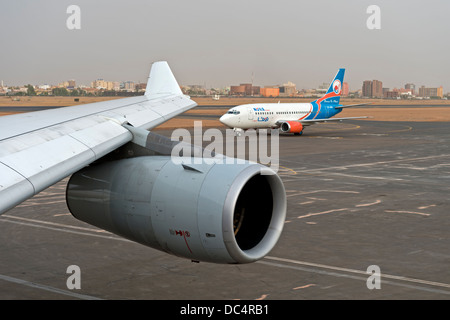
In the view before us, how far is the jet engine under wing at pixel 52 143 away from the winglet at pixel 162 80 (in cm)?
451

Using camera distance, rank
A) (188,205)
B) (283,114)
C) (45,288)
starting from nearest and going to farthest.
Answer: (188,205), (45,288), (283,114)

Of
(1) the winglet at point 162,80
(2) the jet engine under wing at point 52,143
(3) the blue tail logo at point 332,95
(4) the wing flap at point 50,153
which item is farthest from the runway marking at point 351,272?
(3) the blue tail logo at point 332,95

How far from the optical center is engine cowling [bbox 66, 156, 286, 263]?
709 centimetres

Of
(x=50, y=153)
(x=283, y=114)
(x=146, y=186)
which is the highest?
(x=50, y=153)

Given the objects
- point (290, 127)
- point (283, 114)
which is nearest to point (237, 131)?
point (283, 114)

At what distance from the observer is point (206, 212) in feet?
23.2

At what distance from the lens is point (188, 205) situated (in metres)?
7.26

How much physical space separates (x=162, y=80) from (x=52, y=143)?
9.77 meters

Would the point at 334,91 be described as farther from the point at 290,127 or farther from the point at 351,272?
the point at 351,272

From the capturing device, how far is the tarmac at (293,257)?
12.2 meters

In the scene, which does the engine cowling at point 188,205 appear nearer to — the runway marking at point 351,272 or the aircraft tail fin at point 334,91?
the runway marking at point 351,272

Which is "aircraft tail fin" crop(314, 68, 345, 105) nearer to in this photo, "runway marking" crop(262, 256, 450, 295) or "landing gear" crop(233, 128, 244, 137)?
"landing gear" crop(233, 128, 244, 137)
